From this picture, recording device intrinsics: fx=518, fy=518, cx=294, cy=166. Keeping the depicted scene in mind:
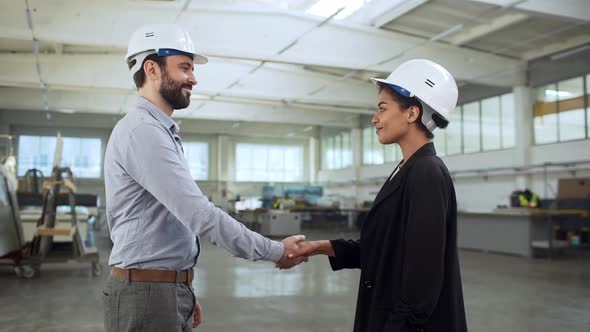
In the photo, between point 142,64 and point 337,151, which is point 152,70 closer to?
point 142,64

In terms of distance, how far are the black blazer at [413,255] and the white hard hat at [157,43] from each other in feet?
3.58

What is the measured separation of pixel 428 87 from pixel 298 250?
1004 mm

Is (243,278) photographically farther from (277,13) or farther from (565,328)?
(277,13)

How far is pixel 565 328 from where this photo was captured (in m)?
5.93

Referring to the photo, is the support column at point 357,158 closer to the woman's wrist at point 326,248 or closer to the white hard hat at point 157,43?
the woman's wrist at point 326,248

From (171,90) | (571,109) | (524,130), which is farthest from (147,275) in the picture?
(524,130)

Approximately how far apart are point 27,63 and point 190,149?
567 inches

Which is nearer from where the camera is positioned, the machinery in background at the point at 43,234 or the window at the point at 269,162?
the machinery in background at the point at 43,234

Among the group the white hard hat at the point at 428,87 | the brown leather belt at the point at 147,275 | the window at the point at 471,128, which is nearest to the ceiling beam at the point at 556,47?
the window at the point at 471,128

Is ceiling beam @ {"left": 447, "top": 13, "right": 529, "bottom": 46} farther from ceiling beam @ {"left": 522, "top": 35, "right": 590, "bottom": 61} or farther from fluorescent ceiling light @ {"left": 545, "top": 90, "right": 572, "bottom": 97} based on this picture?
fluorescent ceiling light @ {"left": 545, "top": 90, "right": 572, "bottom": 97}

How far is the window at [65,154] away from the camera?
28.4m

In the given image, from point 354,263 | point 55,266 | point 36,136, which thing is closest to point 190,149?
point 36,136

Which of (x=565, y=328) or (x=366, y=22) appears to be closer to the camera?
(x=565, y=328)

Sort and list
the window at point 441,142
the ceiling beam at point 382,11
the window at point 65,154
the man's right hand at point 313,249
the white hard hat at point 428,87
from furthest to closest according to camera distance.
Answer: the window at point 65,154 < the window at point 441,142 < the ceiling beam at point 382,11 < the man's right hand at point 313,249 < the white hard hat at point 428,87
